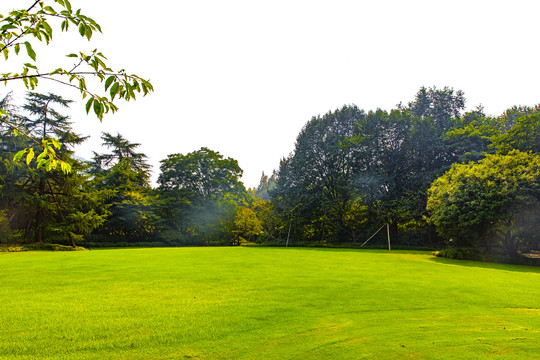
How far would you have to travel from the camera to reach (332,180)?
101ft

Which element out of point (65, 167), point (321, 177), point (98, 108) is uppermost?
point (321, 177)

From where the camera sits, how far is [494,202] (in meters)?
14.6

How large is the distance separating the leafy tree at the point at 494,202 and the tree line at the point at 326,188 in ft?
0.23

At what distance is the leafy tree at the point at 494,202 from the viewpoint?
14.2 meters

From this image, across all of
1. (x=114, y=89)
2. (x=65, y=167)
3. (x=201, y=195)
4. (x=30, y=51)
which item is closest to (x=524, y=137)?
(x=114, y=89)

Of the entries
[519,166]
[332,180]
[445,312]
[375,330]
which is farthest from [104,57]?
[332,180]

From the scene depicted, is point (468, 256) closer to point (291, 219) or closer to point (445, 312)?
point (445, 312)

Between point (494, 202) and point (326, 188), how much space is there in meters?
17.3

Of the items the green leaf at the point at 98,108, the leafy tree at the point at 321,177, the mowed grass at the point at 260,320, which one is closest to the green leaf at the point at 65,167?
the green leaf at the point at 98,108

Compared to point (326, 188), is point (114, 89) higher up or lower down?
lower down

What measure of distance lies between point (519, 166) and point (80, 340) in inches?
783

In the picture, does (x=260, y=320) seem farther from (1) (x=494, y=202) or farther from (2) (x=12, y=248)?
(2) (x=12, y=248)

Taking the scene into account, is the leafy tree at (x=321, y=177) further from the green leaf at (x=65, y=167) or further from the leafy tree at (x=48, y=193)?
the green leaf at (x=65, y=167)

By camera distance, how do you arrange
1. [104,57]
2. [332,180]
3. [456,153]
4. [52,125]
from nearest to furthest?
[104,57]
[52,125]
[456,153]
[332,180]
